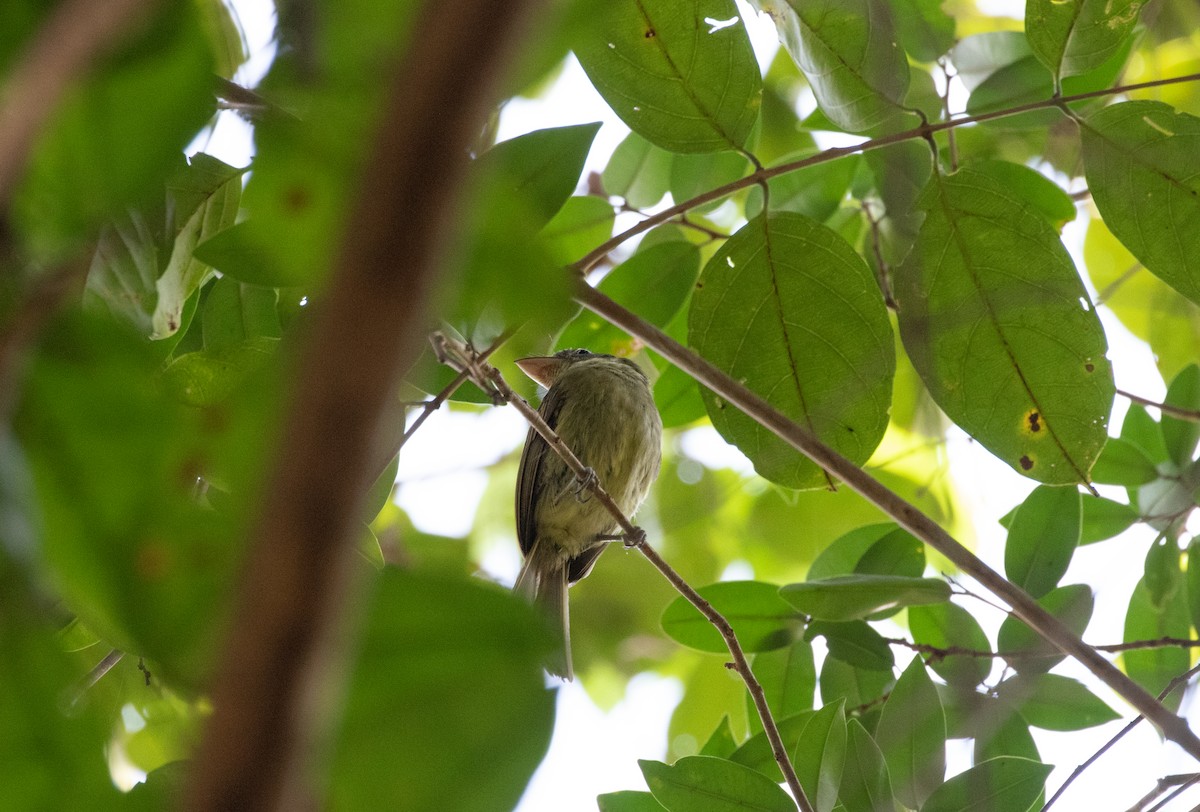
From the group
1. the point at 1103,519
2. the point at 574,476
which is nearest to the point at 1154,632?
the point at 1103,519

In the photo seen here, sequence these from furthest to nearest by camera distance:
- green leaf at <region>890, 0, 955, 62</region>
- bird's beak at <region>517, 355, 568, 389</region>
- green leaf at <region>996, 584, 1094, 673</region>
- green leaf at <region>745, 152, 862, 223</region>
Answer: bird's beak at <region>517, 355, 568, 389</region> < green leaf at <region>745, 152, 862, 223</region> < green leaf at <region>890, 0, 955, 62</region> < green leaf at <region>996, 584, 1094, 673</region>

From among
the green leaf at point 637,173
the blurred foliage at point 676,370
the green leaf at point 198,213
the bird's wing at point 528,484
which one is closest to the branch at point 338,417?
the blurred foliage at point 676,370

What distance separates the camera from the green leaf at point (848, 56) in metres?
1.86

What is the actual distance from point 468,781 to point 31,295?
453 millimetres

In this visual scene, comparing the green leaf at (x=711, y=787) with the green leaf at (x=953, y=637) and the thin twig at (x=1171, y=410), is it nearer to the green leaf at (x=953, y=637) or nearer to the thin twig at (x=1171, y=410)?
the green leaf at (x=953, y=637)

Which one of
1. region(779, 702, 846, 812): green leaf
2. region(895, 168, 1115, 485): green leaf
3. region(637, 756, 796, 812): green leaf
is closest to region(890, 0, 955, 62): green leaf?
region(895, 168, 1115, 485): green leaf

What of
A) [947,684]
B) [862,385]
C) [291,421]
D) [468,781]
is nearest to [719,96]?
[862,385]

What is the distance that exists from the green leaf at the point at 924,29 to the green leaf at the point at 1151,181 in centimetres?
47

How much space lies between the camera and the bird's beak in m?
4.80

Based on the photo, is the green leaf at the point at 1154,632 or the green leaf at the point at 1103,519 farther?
the green leaf at the point at 1103,519

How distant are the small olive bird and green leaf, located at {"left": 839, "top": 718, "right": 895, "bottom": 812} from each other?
206 centimetres

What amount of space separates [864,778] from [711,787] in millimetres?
273

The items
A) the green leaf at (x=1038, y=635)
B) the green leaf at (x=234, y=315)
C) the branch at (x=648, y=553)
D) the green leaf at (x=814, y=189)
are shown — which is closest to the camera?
the branch at (x=648, y=553)

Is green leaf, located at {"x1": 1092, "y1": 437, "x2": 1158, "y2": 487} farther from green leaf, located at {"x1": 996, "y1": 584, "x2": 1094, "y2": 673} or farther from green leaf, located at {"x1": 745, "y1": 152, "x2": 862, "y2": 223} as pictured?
green leaf, located at {"x1": 745, "y1": 152, "x2": 862, "y2": 223}
